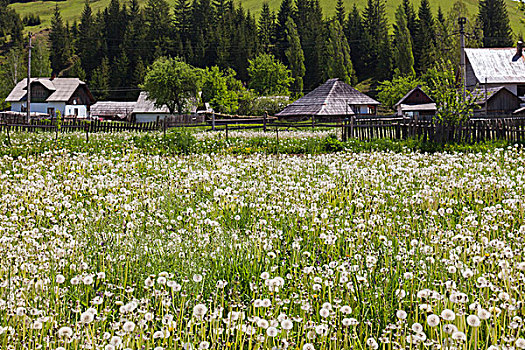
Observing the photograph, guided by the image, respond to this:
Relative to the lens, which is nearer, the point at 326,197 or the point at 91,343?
the point at 91,343

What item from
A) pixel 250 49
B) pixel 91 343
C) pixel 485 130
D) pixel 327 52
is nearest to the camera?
pixel 91 343

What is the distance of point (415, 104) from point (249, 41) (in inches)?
2548

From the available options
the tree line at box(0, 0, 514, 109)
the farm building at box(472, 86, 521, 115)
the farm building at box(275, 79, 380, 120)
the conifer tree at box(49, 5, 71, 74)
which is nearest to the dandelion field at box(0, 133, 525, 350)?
the farm building at box(472, 86, 521, 115)

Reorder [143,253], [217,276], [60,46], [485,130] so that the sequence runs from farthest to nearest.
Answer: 1. [60,46]
2. [485,130]
3. [143,253]
4. [217,276]

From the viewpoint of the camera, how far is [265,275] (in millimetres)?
3064

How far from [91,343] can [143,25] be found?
143m

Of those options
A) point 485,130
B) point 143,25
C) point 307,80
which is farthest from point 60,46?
point 485,130

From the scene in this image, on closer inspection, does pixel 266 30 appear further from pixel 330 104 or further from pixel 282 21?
pixel 330 104

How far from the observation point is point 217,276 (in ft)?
13.0

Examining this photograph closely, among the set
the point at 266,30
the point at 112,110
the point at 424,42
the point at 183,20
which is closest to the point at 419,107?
the point at 424,42

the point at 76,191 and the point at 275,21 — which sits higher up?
the point at 275,21

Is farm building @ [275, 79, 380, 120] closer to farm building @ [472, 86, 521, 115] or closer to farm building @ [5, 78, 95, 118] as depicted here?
farm building @ [472, 86, 521, 115]

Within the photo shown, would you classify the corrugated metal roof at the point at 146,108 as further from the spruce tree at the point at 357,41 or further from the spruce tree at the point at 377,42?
the spruce tree at the point at 357,41

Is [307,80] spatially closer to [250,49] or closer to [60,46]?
[250,49]
